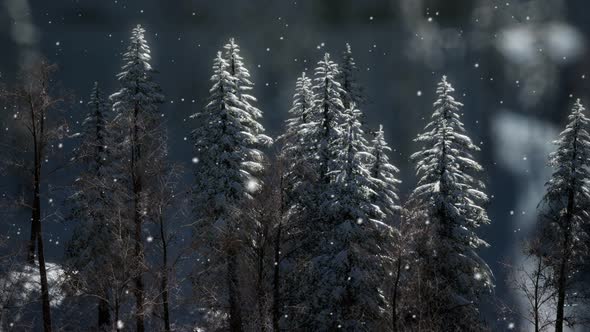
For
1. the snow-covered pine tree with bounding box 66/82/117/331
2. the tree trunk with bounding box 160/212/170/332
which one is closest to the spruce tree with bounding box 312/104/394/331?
the tree trunk with bounding box 160/212/170/332

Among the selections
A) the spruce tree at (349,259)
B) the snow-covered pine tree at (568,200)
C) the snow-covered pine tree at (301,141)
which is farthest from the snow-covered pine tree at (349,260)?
the snow-covered pine tree at (568,200)

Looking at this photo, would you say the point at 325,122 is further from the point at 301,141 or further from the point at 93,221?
the point at 93,221

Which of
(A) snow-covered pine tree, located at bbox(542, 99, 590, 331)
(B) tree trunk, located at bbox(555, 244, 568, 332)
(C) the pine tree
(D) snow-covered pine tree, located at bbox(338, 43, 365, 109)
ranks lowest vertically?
(B) tree trunk, located at bbox(555, 244, 568, 332)

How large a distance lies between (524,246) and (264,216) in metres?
14.0

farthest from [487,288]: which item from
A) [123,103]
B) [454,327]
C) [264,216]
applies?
[123,103]

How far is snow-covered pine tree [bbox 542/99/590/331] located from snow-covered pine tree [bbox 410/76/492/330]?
3.25 metres

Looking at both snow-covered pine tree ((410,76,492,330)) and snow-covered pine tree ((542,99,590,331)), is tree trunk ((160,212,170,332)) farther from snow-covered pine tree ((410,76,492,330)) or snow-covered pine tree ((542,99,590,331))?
snow-covered pine tree ((542,99,590,331))

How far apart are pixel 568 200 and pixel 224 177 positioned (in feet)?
55.0

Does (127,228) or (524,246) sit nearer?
(127,228)

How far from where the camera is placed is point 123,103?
71.7 feet

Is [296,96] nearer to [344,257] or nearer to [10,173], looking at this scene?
[344,257]

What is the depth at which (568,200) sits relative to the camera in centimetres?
2298

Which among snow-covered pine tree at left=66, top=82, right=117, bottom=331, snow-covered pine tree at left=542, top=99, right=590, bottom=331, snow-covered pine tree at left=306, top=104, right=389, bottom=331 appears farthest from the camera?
snow-covered pine tree at left=66, top=82, right=117, bottom=331

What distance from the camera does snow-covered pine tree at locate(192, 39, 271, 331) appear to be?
19984 millimetres
